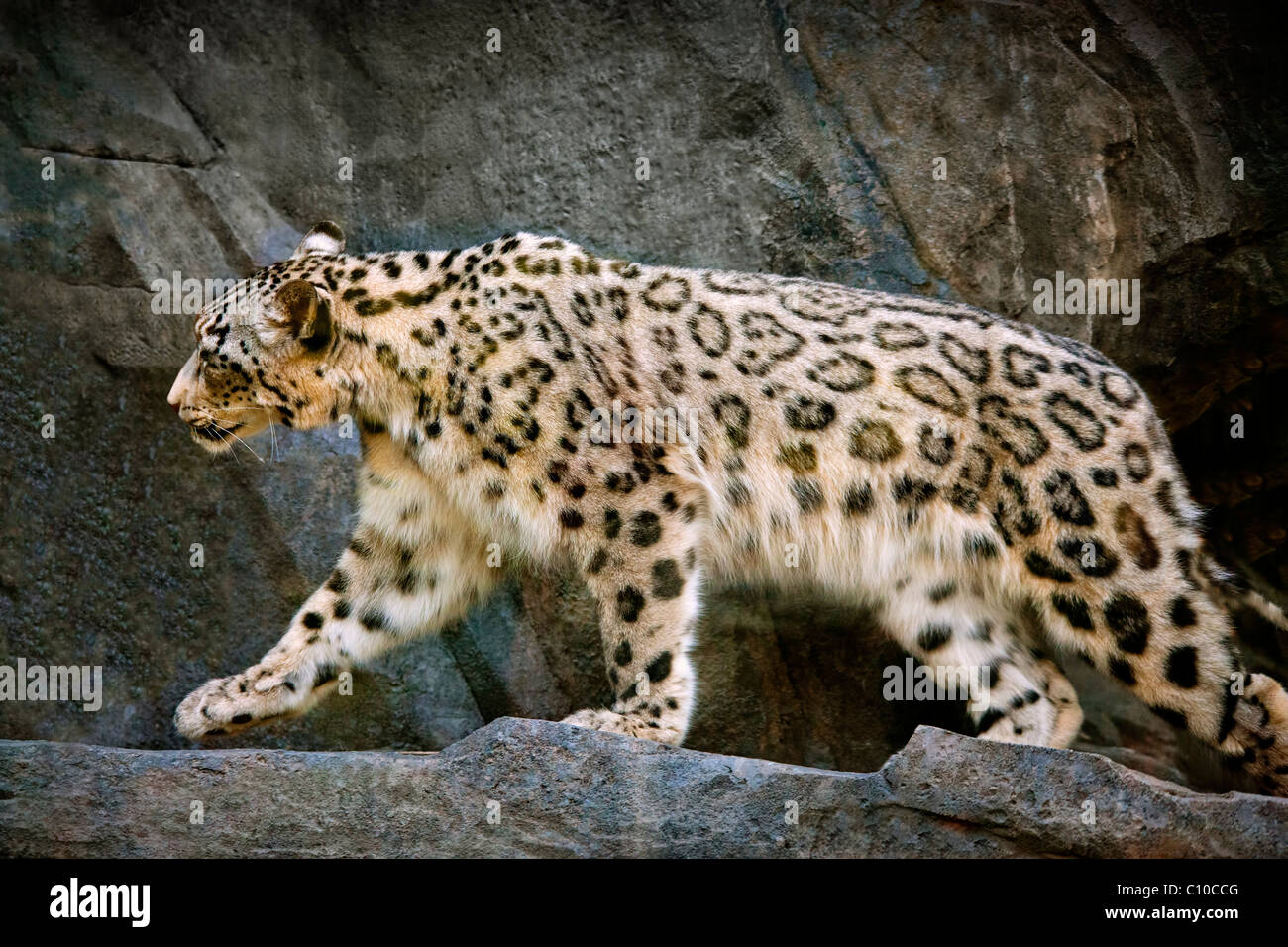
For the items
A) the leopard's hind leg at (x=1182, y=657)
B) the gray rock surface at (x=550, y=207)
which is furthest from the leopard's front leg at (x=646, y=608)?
the leopard's hind leg at (x=1182, y=657)

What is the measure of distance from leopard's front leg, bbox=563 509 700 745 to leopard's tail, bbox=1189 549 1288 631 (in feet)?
6.08

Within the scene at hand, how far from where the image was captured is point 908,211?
6574 millimetres

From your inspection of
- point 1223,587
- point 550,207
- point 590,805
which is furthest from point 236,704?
point 1223,587

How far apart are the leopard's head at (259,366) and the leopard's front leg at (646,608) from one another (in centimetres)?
123

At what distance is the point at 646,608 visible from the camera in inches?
211

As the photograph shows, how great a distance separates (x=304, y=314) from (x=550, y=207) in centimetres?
152

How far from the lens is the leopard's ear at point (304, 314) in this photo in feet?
18.1

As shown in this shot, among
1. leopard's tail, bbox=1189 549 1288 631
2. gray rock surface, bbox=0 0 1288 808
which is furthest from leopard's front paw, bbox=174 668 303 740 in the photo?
leopard's tail, bbox=1189 549 1288 631

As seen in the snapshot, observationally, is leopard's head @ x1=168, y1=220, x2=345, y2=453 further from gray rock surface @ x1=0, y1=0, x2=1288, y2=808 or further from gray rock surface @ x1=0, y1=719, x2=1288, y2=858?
gray rock surface @ x1=0, y1=719, x2=1288, y2=858

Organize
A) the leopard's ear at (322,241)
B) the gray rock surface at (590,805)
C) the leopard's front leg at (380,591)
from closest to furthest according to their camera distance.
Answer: the gray rock surface at (590,805) < the leopard's front leg at (380,591) < the leopard's ear at (322,241)

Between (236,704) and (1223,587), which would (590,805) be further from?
(1223,587)

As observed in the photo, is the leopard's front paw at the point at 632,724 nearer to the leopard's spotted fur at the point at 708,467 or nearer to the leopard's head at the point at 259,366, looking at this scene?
the leopard's spotted fur at the point at 708,467

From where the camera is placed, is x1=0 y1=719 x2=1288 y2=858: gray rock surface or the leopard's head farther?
the leopard's head

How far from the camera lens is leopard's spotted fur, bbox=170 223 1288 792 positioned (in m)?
5.40
